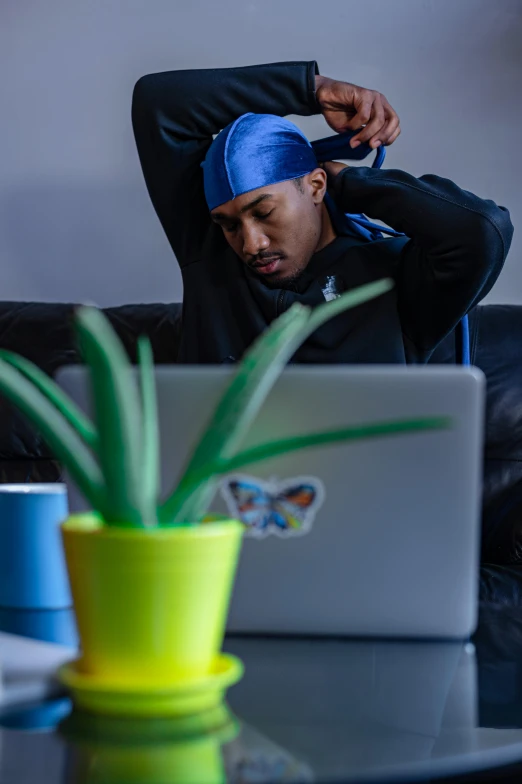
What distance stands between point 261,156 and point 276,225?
15 centimetres

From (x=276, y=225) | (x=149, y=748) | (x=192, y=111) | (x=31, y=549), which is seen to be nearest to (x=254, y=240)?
(x=276, y=225)

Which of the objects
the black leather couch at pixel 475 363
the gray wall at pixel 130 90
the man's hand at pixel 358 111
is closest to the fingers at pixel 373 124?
the man's hand at pixel 358 111

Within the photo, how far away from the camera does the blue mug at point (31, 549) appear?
844 millimetres

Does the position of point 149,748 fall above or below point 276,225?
below

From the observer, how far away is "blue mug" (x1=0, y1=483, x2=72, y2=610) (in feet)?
2.77

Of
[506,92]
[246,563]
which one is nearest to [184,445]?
[246,563]

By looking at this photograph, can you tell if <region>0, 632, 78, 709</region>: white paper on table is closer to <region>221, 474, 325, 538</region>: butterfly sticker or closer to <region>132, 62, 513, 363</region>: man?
<region>221, 474, 325, 538</region>: butterfly sticker

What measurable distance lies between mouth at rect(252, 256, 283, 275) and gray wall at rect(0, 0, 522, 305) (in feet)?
2.31

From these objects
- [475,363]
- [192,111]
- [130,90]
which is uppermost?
[130,90]

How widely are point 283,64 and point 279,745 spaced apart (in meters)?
1.76

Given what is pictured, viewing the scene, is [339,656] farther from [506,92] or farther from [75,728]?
[506,92]

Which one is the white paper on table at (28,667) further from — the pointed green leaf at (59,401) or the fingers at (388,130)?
the fingers at (388,130)

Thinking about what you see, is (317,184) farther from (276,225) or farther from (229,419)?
(229,419)

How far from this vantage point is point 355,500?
718mm
